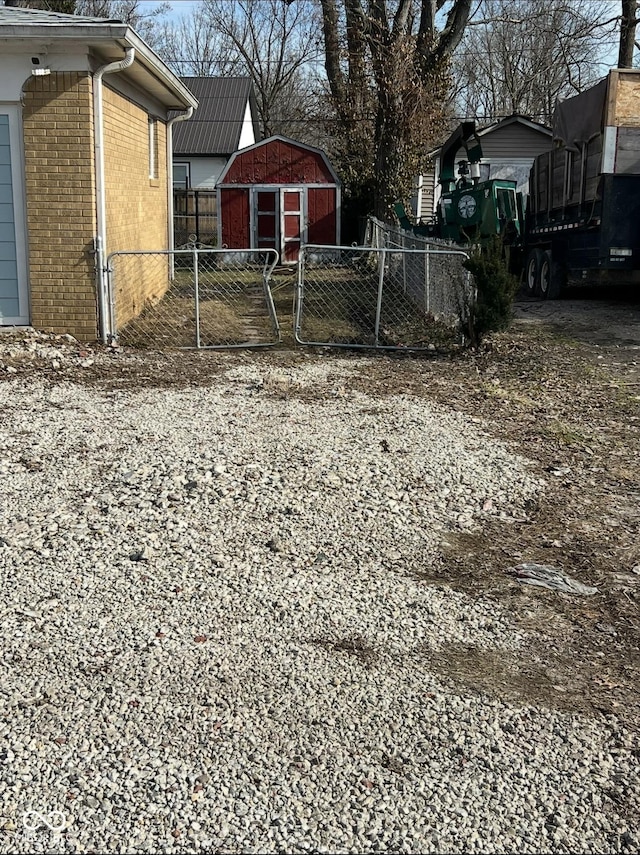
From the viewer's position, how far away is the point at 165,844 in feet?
8.84

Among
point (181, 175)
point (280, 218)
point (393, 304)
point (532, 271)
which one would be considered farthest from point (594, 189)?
point (181, 175)

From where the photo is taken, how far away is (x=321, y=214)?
25391 mm

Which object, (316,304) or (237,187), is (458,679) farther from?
(237,187)

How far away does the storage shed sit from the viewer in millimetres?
25031

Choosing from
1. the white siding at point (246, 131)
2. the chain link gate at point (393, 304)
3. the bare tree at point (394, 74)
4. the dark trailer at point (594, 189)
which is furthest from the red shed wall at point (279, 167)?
the white siding at point (246, 131)

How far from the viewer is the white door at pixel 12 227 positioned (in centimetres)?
1026

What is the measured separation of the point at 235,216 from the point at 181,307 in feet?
37.9

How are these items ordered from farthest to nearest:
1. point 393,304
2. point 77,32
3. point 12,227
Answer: point 393,304 < point 12,227 < point 77,32

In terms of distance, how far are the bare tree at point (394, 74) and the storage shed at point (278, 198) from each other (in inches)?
82.2

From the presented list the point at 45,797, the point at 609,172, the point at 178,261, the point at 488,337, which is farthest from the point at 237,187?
the point at 45,797

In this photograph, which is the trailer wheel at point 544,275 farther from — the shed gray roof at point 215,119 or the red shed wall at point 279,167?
the shed gray roof at point 215,119

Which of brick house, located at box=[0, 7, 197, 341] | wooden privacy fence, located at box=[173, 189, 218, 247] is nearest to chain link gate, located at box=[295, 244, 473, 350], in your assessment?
brick house, located at box=[0, 7, 197, 341]

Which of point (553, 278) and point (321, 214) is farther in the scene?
point (321, 214)

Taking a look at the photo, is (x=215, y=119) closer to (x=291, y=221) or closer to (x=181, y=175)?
(x=181, y=175)
